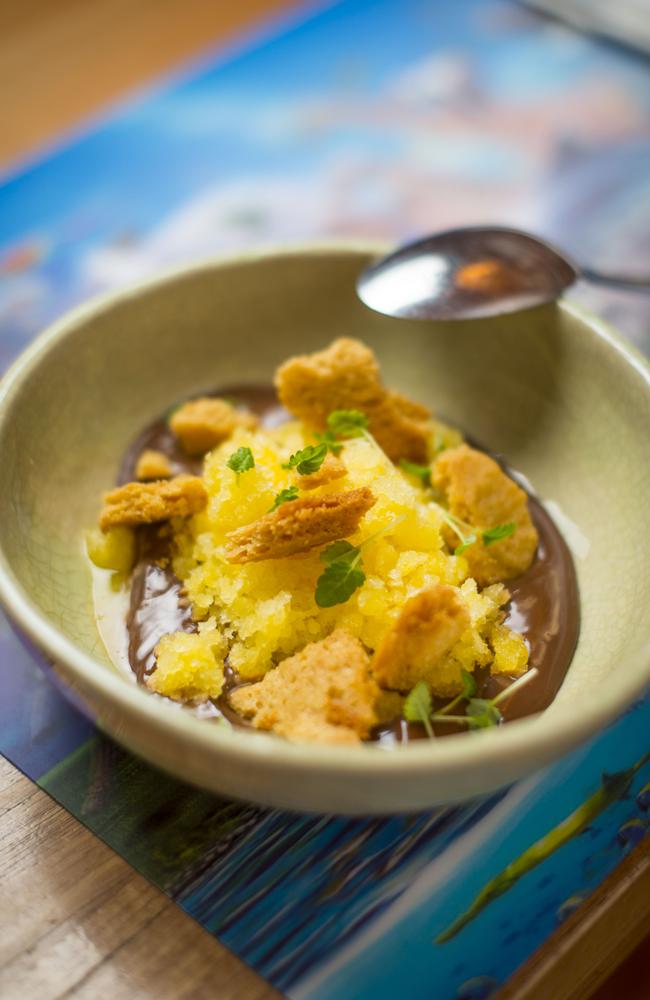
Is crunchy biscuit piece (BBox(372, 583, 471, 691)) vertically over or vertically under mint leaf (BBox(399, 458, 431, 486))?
over

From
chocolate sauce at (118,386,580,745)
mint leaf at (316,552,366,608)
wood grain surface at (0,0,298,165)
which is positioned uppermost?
wood grain surface at (0,0,298,165)

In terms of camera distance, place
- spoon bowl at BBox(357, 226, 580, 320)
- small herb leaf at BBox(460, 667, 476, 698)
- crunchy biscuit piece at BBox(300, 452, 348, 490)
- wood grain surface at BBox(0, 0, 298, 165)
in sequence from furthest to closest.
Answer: wood grain surface at BBox(0, 0, 298, 165), spoon bowl at BBox(357, 226, 580, 320), crunchy biscuit piece at BBox(300, 452, 348, 490), small herb leaf at BBox(460, 667, 476, 698)

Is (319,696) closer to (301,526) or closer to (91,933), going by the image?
(301,526)

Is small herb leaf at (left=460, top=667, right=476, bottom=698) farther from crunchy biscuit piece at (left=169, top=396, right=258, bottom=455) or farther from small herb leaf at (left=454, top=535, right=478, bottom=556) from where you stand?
crunchy biscuit piece at (left=169, top=396, right=258, bottom=455)

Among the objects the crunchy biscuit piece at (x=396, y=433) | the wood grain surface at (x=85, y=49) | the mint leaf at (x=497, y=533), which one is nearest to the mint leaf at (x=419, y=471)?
the crunchy biscuit piece at (x=396, y=433)

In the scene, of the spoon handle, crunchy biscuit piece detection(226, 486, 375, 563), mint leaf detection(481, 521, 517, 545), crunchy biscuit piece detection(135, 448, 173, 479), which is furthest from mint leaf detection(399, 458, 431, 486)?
the spoon handle

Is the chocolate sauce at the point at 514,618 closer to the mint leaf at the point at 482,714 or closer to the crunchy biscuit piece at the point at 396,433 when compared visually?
the mint leaf at the point at 482,714

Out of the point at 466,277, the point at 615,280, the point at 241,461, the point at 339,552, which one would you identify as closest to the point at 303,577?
the point at 339,552
